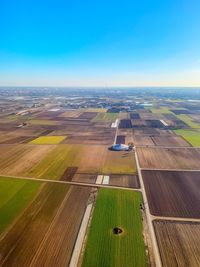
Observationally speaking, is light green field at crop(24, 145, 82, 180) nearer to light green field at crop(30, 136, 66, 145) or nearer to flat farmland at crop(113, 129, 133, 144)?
light green field at crop(30, 136, 66, 145)

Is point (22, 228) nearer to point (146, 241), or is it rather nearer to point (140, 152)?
point (146, 241)

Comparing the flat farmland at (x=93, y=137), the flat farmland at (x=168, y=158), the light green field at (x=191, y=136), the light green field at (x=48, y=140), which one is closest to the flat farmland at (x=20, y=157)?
the light green field at (x=48, y=140)

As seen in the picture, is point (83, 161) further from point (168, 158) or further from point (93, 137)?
point (93, 137)

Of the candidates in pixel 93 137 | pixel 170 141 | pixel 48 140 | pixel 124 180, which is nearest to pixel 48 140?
pixel 48 140

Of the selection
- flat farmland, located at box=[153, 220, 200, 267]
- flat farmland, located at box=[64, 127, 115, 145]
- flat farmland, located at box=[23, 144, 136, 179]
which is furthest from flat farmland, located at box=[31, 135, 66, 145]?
flat farmland, located at box=[153, 220, 200, 267]

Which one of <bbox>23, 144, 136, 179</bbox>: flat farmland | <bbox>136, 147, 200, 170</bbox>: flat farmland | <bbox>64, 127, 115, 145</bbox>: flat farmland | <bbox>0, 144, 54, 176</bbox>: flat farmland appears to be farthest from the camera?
<bbox>64, 127, 115, 145</bbox>: flat farmland

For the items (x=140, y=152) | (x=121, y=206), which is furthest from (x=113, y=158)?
(x=121, y=206)
